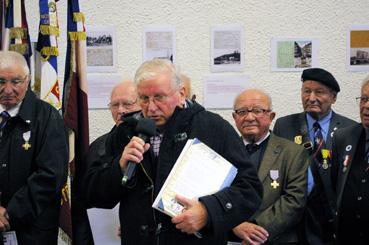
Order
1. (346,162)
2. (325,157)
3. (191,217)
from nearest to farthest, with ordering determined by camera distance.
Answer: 1. (191,217)
2. (346,162)
3. (325,157)

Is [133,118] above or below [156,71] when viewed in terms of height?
below

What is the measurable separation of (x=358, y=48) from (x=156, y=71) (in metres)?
2.51

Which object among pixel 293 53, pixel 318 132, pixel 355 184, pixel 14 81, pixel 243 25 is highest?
pixel 243 25

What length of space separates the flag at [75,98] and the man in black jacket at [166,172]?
3.47ft

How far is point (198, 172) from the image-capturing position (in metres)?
1.81

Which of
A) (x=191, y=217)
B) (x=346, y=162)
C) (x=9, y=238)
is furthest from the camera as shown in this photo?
(x=346, y=162)

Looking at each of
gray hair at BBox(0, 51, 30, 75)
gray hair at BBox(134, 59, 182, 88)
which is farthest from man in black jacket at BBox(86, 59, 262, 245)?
gray hair at BBox(0, 51, 30, 75)

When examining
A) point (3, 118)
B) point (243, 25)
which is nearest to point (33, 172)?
point (3, 118)

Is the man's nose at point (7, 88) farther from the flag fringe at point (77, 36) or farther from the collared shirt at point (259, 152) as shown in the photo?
the collared shirt at point (259, 152)

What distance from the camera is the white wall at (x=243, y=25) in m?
3.79

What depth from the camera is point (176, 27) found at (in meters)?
3.79

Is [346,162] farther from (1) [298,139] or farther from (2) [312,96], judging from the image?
(2) [312,96]

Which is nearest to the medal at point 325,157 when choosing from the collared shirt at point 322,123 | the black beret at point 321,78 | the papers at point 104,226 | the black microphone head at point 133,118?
the collared shirt at point 322,123

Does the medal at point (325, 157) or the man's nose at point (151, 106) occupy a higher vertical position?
the man's nose at point (151, 106)
